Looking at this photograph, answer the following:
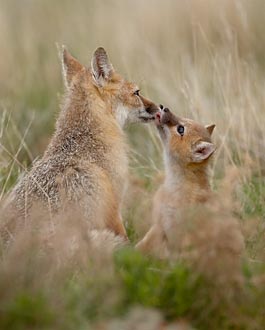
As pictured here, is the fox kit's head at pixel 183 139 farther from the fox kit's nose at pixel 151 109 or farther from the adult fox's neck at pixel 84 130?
the adult fox's neck at pixel 84 130

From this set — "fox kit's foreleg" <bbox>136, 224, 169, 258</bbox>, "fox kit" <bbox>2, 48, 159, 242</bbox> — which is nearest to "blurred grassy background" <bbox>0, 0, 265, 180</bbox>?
"fox kit" <bbox>2, 48, 159, 242</bbox>

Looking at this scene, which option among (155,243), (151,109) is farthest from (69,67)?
(155,243)

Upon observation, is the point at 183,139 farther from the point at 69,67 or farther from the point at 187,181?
the point at 69,67

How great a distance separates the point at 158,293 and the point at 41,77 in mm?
11102

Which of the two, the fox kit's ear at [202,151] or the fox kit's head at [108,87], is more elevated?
the fox kit's head at [108,87]

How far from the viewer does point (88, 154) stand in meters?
9.38

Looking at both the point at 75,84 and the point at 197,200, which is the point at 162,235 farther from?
the point at 75,84

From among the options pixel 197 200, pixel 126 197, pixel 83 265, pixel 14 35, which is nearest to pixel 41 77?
pixel 14 35

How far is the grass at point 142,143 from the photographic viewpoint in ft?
22.3

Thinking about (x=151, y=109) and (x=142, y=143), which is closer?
(x=151, y=109)

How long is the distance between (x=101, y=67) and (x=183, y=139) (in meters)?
1.06

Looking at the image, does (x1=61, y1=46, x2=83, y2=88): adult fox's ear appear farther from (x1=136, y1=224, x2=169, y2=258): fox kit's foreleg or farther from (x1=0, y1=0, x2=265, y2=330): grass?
(x1=136, y1=224, x2=169, y2=258): fox kit's foreleg

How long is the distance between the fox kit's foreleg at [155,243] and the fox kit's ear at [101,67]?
1.56 metres

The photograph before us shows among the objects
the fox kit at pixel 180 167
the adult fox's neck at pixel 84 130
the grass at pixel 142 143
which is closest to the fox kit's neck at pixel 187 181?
the fox kit at pixel 180 167
